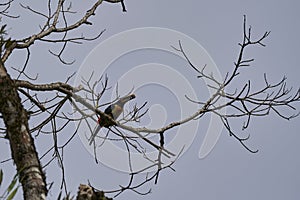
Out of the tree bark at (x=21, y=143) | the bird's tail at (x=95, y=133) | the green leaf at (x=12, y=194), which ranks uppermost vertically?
the bird's tail at (x=95, y=133)

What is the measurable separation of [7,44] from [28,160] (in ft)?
3.62

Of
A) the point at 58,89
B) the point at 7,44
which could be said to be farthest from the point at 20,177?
the point at 7,44

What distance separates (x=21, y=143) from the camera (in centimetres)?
199

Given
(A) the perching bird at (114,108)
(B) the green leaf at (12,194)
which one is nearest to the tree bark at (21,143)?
(B) the green leaf at (12,194)

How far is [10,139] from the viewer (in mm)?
2035

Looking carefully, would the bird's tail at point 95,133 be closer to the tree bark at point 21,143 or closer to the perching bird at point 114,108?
the perching bird at point 114,108

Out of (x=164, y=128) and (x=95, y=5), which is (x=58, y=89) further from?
A: (x=95, y=5)

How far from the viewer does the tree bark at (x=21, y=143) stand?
6.10 ft

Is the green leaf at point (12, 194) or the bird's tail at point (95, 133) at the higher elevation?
the bird's tail at point (95, 133)

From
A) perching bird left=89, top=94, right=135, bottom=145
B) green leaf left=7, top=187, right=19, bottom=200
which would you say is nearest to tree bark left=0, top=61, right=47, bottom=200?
green leaf left=7, top=187, right=19, bottom=200

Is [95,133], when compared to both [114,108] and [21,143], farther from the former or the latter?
[21,143]

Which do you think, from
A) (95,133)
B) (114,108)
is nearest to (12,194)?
(95,133)

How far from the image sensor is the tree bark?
1859 mm

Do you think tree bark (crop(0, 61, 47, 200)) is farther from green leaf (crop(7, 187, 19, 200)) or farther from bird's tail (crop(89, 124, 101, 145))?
bird's tail (crop(89, 124, 101, 145))
